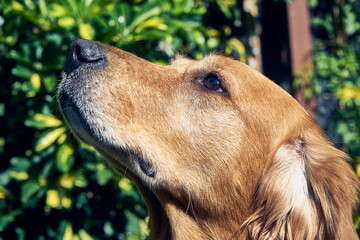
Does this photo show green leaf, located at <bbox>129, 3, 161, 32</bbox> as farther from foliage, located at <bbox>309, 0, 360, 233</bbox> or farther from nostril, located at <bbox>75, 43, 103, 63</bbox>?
foliage, located at <bbox>309, 0, 360, 233</bbox>

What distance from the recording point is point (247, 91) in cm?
274

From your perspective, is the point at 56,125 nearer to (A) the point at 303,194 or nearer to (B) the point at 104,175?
(B) the point at 104,175

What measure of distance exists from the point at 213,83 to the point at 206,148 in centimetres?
47

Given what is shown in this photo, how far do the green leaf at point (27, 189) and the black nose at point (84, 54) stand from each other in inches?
45.9

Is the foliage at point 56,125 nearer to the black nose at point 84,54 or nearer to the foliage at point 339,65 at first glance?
the black nose at point 84,54

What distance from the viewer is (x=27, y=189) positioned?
329cm

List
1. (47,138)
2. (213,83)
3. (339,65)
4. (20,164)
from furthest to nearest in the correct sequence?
(339,65) → (20,164) → (47,138) → (213,83)

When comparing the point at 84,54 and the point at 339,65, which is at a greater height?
the point at 84,54

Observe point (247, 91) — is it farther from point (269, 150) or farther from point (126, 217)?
point (126, 217)

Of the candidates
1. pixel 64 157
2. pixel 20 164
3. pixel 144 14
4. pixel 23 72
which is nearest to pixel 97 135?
pixel 64 157

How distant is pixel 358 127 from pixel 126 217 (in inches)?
99.5

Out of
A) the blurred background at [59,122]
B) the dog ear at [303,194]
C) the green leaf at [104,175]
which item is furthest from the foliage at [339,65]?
the green leaf at [104,175]

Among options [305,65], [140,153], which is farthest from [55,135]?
[305,65]

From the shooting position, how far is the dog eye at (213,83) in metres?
2.79
